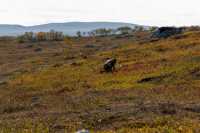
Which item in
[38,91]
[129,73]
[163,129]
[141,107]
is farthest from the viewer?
[129,73]

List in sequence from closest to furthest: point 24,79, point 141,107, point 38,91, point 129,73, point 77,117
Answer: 1. point 77,117
2. point 141,107
3. point 38,91
4. point 129,73
5. point 24,79

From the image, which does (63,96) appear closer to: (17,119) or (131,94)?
(131,94)

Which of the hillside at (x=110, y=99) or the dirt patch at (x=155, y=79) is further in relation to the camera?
the dirt patch at (x=155, y=79)

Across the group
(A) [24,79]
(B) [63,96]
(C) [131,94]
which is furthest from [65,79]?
(C) [131,94]

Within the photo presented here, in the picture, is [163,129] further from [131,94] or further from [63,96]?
[63,96]

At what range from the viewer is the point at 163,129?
2281 cm

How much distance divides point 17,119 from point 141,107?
8.08 meters

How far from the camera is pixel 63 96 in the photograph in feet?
128

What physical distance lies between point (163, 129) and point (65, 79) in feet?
96.1

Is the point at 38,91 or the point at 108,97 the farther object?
the point at 38,91

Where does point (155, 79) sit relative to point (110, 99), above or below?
above

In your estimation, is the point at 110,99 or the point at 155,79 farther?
the point at 155,79

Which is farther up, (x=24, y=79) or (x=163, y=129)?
(x=163, y=129)

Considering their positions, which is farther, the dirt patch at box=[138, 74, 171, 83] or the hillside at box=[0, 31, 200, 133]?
the dirt patch at box=[138, 74, 171, 83]
